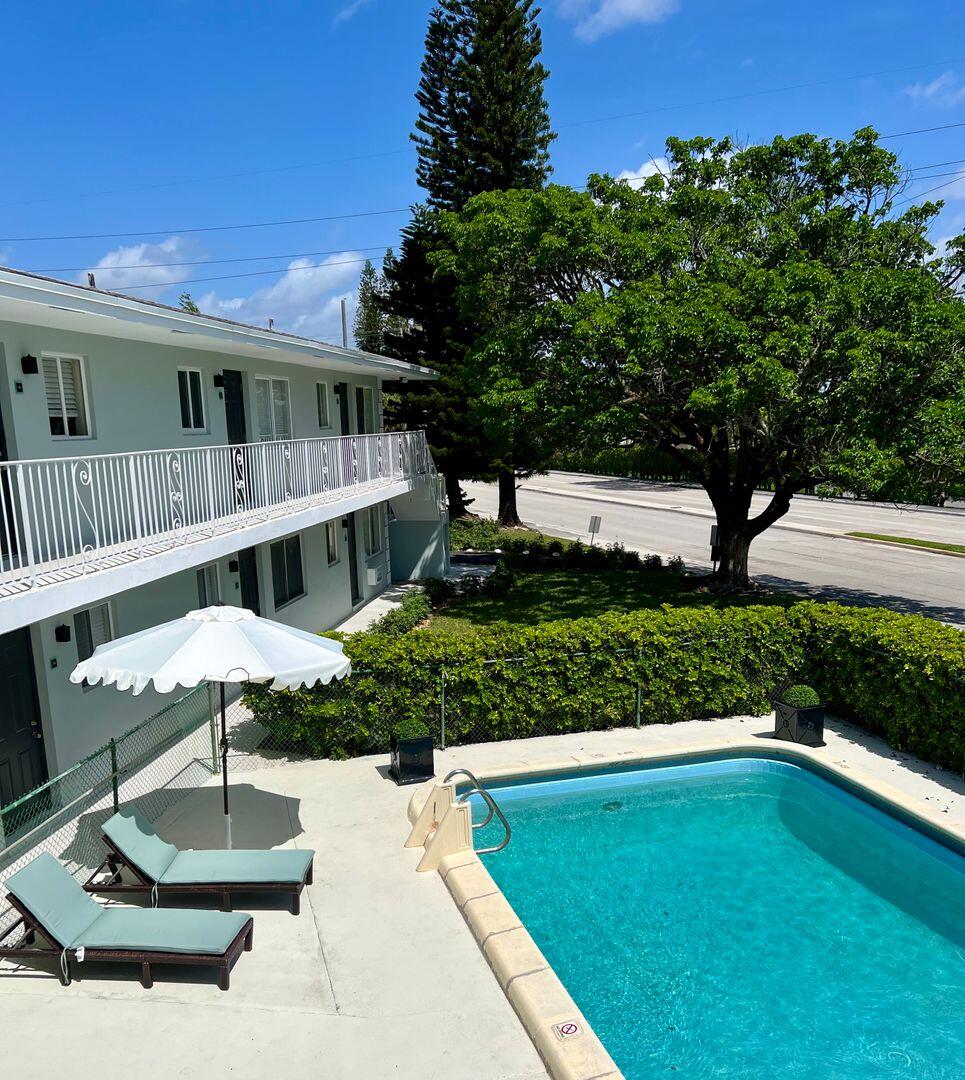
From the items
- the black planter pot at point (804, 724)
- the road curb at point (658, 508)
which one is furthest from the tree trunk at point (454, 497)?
the black planter pot at point (804, 724)

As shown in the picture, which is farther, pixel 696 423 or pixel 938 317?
pixel 696 423

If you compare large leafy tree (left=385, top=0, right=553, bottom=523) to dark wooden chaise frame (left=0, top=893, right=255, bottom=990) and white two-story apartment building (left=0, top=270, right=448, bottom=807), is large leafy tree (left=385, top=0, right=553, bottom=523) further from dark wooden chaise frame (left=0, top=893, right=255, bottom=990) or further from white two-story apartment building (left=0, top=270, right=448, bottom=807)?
dark wooden chaise frame (left=0, top=893, right=255, bottom=990)

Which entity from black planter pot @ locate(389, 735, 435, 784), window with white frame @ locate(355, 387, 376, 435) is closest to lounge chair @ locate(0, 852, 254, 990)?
black planter pot @ locate(389, 735, 435, 784)

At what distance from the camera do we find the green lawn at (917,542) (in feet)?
98.2

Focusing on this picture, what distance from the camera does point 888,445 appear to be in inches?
618

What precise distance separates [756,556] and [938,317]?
14.3 metres

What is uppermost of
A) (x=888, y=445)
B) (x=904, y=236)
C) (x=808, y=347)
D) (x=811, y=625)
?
(x=904, y=236)

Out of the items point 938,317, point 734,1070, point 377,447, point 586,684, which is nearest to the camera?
point 734,1070

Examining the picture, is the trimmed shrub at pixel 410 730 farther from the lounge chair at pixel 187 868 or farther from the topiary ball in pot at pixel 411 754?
the lounge chair at pixel 187 868

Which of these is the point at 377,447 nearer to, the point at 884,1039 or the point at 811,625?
the point at 811,625

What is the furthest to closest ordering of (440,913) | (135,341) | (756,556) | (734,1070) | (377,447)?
1. (756,556)
2. (377,447)
3. (135,341)
4. (440,913)
5. (734,1070)

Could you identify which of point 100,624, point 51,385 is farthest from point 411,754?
point 51,385

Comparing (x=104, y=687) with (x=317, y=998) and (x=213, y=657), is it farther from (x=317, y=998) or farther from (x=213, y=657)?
(x=317, y=998)

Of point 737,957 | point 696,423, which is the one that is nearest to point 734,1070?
point 737,957
